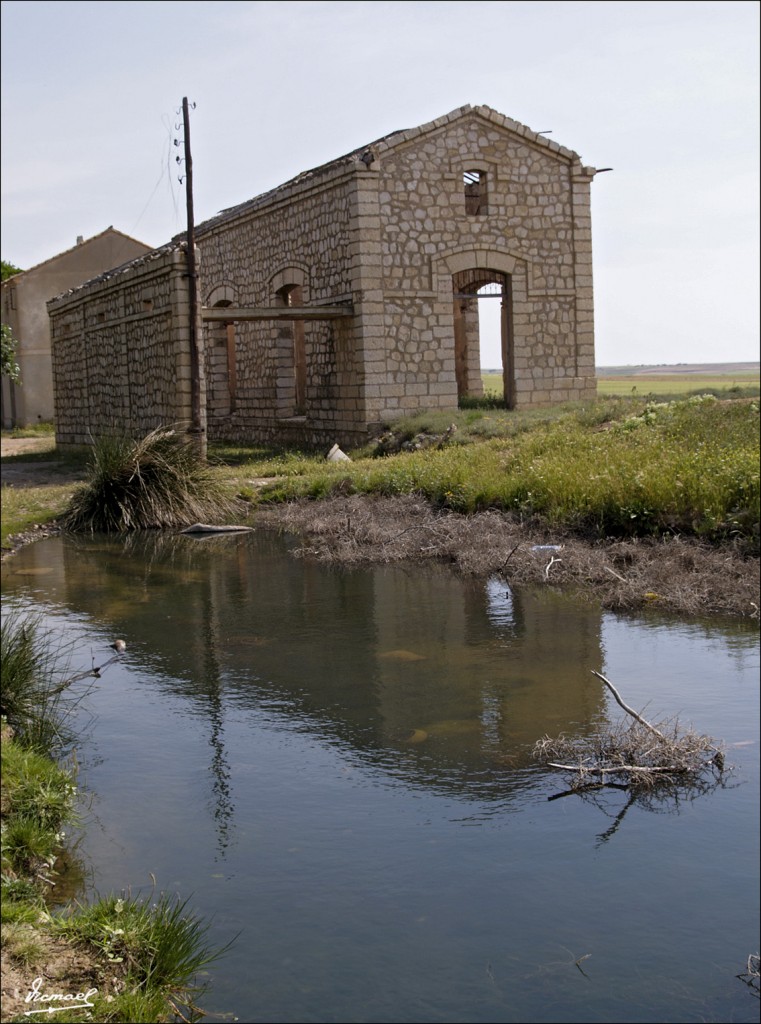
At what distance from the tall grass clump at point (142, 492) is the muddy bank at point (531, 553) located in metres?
1.10

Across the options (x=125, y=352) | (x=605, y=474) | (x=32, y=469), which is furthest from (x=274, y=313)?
(x=605, y=474)

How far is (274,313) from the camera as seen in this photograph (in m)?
19.6

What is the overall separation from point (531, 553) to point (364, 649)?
112 inches

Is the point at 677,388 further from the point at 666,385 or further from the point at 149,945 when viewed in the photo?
the point at 149,945

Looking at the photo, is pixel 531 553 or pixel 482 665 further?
pixel 531 553

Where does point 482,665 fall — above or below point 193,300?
below

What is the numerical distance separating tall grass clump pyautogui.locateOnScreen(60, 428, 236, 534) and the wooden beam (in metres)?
4.47

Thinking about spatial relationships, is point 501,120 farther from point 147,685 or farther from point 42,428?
point 42,428

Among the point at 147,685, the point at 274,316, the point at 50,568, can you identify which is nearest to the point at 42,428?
the point at 274,316

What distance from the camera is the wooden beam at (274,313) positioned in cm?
1884

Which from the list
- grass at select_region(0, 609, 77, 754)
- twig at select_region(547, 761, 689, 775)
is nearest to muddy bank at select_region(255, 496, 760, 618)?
twig at select_region(547, 761, 689, 775)

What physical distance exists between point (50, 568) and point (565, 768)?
7.82m

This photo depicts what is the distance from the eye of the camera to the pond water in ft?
13.0

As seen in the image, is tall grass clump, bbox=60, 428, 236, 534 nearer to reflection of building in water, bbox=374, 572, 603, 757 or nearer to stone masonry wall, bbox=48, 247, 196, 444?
stone masonry wall, bbox=48, 247, 196, 444
